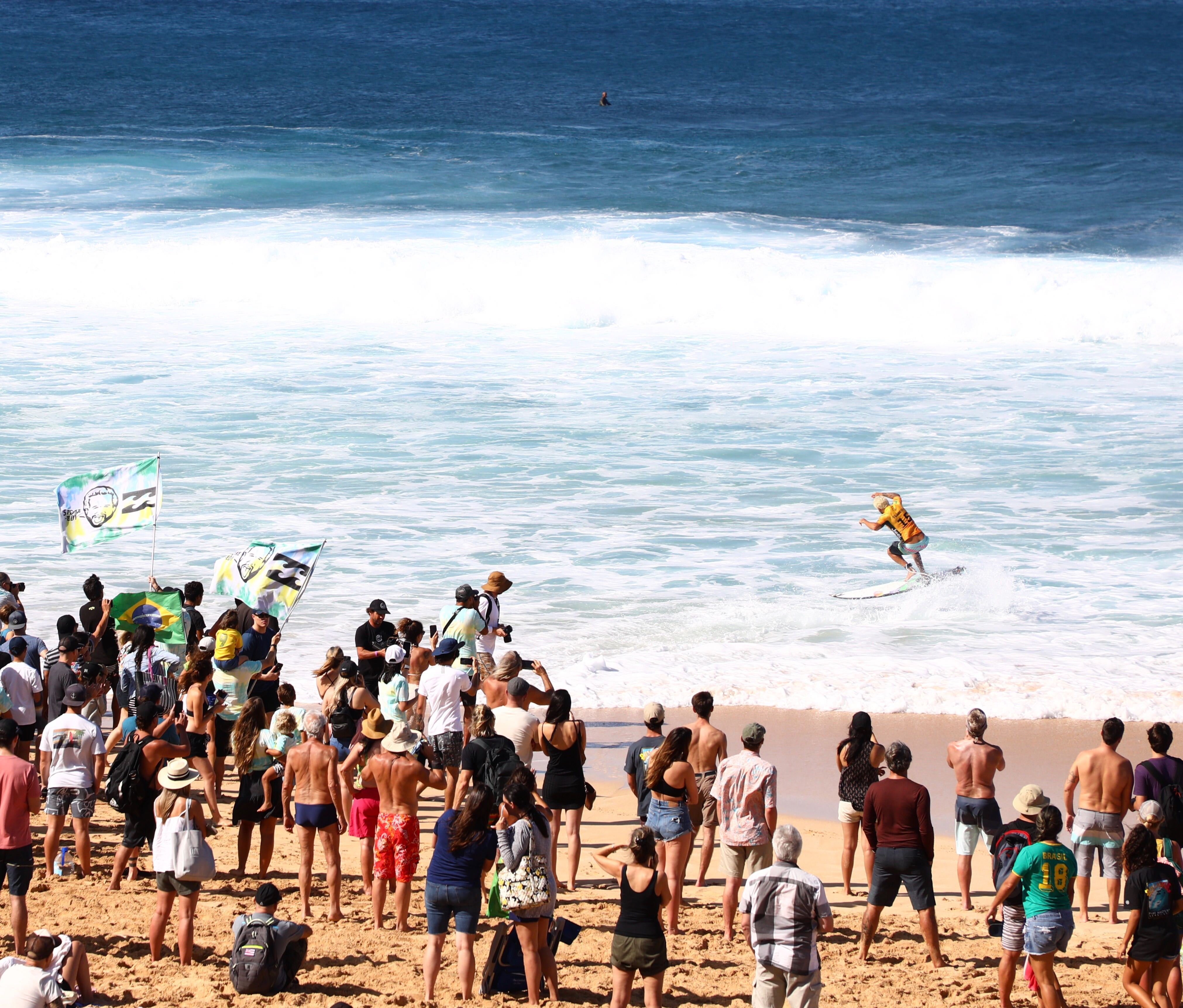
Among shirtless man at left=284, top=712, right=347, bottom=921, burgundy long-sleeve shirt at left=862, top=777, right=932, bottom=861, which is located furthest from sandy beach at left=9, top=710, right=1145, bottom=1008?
burgundy long-sleeve shirt at left=862, top=777, right=932, bottom=861

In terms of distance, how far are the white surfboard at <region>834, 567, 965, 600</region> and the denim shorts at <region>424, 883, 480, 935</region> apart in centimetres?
883

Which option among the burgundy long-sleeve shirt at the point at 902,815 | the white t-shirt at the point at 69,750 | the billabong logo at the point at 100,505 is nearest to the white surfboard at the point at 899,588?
the billabong logo at the point at 100,505

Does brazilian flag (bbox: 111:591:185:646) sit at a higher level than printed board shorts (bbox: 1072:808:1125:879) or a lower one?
higher

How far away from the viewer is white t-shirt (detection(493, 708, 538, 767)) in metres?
8.62

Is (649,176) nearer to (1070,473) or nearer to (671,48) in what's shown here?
(1070,473)

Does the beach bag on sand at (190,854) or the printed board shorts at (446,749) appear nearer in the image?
the beach bag on sand at (190,854)

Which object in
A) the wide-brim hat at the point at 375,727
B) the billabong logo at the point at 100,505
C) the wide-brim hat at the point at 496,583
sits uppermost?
the billabong logo at the point at 100,505

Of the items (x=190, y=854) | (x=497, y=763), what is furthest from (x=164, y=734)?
(x=497, y=763)

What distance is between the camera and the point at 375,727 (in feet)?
26.9

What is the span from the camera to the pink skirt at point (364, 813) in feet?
27.8

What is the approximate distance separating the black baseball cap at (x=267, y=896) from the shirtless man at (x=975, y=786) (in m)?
4.00

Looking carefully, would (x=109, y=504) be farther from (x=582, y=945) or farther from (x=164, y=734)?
(x=582, y=945)

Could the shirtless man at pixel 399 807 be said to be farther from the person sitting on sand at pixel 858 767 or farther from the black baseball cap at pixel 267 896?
the person sitting on sand at pixel 858 767

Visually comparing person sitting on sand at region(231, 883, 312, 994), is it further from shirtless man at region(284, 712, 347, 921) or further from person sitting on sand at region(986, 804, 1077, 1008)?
person sitting on sand at region(986, 804, 1077, 1008)
